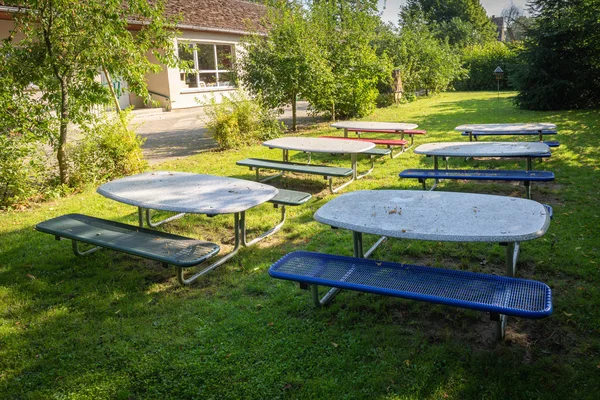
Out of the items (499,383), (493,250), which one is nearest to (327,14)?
(493,250)

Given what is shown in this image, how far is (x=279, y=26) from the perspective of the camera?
37.8ft

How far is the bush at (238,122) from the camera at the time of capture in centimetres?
1000

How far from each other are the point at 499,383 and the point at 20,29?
23.9ft

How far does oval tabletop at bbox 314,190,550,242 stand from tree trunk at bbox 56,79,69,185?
487 cm

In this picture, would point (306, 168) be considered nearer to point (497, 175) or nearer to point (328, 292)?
point (497, 175)

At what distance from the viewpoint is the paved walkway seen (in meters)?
10.2

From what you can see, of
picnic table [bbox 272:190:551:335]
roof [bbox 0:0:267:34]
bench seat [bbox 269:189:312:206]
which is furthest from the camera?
roof [bbox 0:0:267:34]

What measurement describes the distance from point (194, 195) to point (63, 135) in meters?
3.63

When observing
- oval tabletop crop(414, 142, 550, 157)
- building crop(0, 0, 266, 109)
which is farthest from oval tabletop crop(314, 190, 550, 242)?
building crop(0, 0, 266, 109)

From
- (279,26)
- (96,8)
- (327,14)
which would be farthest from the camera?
(327,14)

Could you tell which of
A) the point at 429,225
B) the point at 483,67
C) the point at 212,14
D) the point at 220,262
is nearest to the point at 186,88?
the point at 212,14

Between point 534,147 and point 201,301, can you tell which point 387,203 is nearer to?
point 201,301

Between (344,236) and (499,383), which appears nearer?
(499,383)

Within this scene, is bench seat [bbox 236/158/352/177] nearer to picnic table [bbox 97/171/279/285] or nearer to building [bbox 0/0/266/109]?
picnic table [bbox 97/171/279/285]
